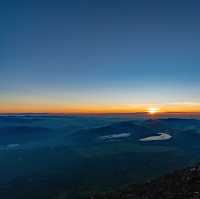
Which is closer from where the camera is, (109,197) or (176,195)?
(176,195)

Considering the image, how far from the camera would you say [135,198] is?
10344 centimetres

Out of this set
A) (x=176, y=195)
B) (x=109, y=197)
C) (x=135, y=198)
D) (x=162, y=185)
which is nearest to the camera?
(x=176, y=195)

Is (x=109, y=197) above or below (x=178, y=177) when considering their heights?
below

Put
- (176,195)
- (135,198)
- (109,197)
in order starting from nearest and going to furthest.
→ (176,195)
(135,198)
(109,197)

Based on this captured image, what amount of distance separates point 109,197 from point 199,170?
116 ft

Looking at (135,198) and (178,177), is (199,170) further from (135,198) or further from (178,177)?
(135,198)

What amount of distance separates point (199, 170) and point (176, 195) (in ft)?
96.0

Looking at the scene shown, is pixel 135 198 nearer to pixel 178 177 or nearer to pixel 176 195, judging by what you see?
pixel 176 195

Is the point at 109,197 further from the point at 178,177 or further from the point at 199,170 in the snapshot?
the point at 199,170

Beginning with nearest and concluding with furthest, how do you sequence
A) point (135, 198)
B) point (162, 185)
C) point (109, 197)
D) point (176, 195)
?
point (176, 195)
point (135, 198)
point (162, 185)
point (109, 197)

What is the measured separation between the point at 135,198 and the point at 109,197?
21311 millimetres

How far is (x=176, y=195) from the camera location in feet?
301

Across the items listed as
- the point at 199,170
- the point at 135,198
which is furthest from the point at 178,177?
the point at 135,198

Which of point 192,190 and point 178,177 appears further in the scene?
point 178,177
